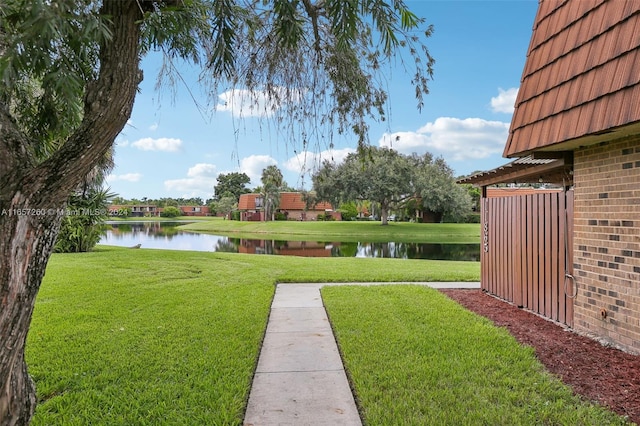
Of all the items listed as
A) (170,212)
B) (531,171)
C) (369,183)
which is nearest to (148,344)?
(531,171)

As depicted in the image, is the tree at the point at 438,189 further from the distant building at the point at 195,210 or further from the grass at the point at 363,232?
the distant building at the point at 195,210

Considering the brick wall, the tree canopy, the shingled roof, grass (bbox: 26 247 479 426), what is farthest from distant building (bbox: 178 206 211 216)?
the brick wall

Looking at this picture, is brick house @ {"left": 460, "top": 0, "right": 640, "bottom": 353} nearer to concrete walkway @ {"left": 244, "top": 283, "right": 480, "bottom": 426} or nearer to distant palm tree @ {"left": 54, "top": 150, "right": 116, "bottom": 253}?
concrete walkway @ {"left": 244, "top": 283, "right": 480, "bottom": 426}

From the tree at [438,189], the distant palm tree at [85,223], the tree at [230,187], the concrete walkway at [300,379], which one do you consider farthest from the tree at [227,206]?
the concrete walkway at [300,379]

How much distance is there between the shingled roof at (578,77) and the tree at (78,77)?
1598 mm

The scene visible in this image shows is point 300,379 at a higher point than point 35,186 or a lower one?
lower

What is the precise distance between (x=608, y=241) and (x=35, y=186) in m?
5.03

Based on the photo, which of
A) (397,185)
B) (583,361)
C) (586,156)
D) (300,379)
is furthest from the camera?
(397,185)

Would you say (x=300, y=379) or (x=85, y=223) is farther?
(x=85, y=223)

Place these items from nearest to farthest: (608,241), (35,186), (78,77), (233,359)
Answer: (78,77), (35,186), (233,359), (608,241)

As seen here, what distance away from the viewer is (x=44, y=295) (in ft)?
22.0

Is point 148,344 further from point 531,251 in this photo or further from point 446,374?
point 531,251

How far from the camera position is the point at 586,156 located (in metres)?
4.63

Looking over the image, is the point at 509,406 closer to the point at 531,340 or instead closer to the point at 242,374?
the point at 531,340
